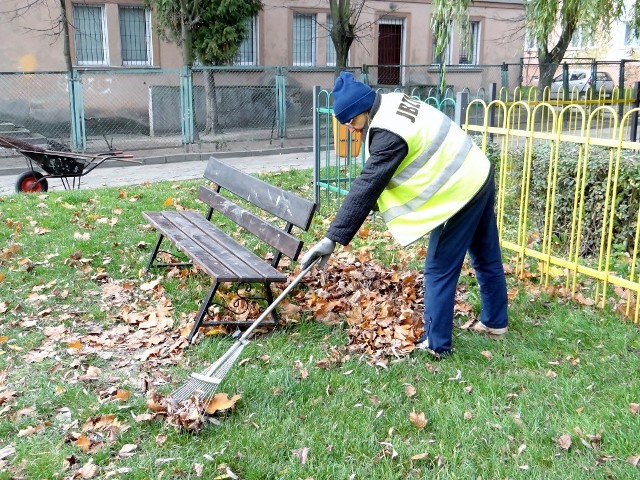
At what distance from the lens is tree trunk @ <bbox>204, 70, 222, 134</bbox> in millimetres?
17547

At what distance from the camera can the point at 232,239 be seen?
5.22 metres

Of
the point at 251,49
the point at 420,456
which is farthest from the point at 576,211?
the point at 251,49

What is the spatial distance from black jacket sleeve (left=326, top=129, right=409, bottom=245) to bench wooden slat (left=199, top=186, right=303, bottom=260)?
0.54 m

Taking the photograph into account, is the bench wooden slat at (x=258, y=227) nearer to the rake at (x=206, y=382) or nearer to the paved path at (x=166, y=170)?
the rake at (x=206, y=382)

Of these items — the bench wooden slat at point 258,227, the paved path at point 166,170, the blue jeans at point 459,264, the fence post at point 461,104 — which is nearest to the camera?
the blue jeans at point 459,264

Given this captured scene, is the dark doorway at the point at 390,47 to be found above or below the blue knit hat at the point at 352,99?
above

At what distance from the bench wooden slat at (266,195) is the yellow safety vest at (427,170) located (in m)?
0.80

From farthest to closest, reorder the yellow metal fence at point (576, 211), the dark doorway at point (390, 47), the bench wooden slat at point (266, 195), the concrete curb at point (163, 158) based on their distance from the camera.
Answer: the dark doorway at point (390, 47) → the concrete curb at point (163, 158) → the yellow metal fence at point (576, 211) → the bench wooden slat at point (266, 195)

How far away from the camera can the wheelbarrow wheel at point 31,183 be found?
990 centimetres

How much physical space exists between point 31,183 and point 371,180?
7.51m

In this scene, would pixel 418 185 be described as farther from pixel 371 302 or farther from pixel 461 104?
pixel 461 104

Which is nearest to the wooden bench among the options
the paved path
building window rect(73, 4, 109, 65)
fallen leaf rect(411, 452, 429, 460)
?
fallen leaf rect(411, 452, 429, 460)

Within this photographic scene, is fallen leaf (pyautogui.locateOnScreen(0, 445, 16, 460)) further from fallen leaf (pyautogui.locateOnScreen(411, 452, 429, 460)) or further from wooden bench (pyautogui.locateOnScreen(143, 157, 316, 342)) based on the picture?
fallen leaf (pyautogui.locateOnScreen(411, 452, 429, 460))

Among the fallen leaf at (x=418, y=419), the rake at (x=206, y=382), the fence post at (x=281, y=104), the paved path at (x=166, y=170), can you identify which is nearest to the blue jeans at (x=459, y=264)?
the fallen leaf at (x=418, y=419)
